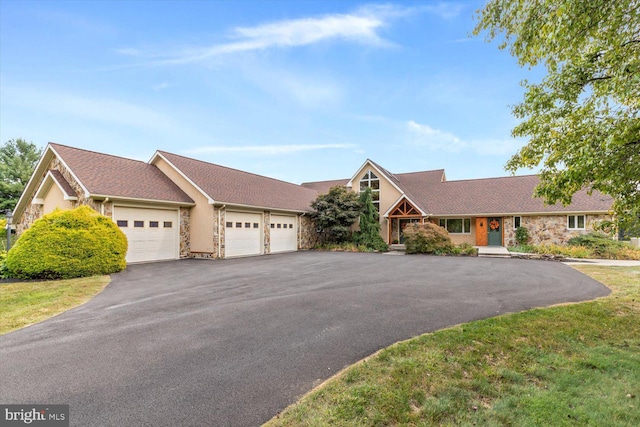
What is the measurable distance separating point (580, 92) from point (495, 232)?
64.1 ft

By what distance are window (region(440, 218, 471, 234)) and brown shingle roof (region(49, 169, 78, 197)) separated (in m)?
24.5

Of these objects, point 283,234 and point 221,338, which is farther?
point 283,234

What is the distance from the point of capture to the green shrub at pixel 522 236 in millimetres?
21156

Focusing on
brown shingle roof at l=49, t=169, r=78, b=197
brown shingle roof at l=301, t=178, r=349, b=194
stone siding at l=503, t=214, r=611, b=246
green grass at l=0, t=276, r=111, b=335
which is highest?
brown shingle roof at l=301, t=178, r=349, b=194

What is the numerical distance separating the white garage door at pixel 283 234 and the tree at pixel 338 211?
2300mm

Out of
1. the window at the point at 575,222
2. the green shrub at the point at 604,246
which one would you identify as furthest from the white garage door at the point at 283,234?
the window at the point at 575,222

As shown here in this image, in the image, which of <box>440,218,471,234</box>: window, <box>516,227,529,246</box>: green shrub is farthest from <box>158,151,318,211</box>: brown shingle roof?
<box>516,227,529,246</box>: green shrub

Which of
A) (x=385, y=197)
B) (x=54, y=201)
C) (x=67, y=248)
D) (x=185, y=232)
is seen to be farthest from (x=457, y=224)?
(x=54, y=201)

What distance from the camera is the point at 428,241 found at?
1977 centimetres

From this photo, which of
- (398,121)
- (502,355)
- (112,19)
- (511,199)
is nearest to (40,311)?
(502,355)

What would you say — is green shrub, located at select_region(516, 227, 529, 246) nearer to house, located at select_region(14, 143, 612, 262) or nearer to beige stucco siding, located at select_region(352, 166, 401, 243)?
house, located at select_region(14, 143, 612, 262)

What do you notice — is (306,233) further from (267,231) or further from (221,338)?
(221,338)

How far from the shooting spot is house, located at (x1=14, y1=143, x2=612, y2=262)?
560 inches

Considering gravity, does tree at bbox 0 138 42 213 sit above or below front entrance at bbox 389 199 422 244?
above
